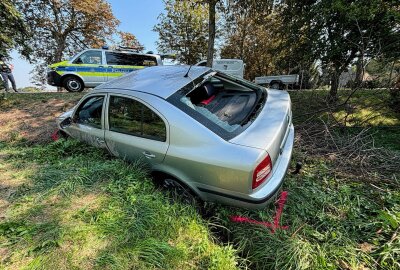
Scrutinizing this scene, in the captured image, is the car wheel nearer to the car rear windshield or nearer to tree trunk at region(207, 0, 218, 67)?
the car rear windshield

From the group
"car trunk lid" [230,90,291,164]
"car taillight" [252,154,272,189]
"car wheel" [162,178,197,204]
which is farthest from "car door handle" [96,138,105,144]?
"car taillight" [252,154,272,189]

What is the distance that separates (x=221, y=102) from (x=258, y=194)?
133 cm

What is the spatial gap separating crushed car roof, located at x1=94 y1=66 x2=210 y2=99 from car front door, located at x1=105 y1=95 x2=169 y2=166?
8.4 inches

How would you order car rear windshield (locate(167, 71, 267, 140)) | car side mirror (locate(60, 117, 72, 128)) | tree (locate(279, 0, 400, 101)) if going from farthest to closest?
1. tree (locate(279, 0, 400, 101))
2. car side mirror (locate(60, 117, 72, 128))
3. car rear windshield (locate(167, 71, 267, 140))

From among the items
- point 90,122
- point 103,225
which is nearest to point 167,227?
point 103,225

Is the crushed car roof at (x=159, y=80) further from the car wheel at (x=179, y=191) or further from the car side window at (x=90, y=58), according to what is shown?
the car side window at (x=90, y=58)

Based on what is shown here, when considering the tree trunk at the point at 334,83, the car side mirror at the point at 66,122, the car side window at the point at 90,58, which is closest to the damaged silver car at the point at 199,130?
the car side mirror at the point at 66,122

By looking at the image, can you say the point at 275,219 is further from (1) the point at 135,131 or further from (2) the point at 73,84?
(2) the point at 73,84

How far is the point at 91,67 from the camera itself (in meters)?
10.2

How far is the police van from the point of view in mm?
9883

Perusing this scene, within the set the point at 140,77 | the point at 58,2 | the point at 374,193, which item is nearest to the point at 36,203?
the point at 140,77

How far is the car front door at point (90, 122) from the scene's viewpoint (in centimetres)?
359

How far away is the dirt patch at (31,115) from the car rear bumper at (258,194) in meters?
5.15

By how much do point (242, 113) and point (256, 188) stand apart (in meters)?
0.97
